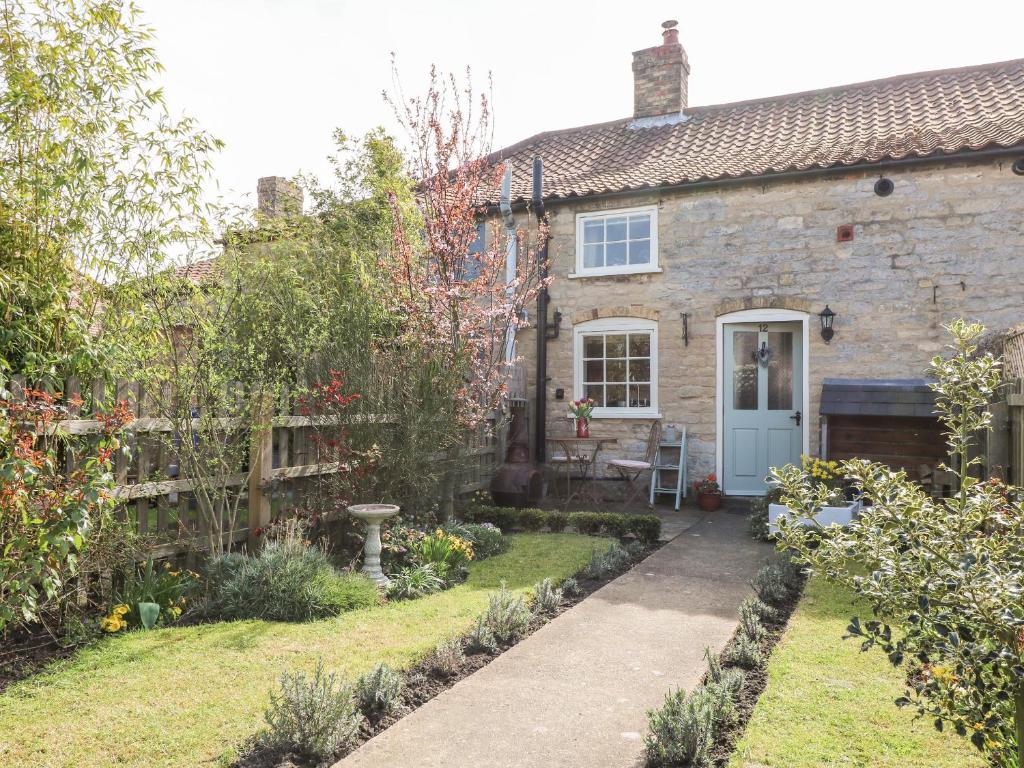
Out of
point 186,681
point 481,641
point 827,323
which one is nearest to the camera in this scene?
point 186,681

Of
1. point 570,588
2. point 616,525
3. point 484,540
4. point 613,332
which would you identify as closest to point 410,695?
point 570,588

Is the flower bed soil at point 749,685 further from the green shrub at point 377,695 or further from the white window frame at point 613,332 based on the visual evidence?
the white window frame at point 613,332

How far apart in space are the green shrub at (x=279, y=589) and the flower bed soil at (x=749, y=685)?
2.58 meters

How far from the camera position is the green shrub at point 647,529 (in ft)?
24.7

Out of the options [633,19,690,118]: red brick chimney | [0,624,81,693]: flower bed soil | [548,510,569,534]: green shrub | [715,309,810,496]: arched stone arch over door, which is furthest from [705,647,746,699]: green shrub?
[633,19,690,118]: red brick chimney

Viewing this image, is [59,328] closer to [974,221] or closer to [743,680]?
[743,680]

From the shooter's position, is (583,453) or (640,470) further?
(583,453)

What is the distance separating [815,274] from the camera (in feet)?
32.0

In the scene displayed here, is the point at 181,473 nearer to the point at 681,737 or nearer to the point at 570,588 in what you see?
the point at 570,588

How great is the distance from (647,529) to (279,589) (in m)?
4.16

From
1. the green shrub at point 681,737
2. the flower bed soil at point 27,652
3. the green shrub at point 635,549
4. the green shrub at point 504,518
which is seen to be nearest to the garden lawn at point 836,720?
the green shrub at point 681,737

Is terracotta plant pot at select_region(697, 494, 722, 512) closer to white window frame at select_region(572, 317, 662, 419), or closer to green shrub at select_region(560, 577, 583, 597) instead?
white window frame at select_region(572, 317, 662, 419)

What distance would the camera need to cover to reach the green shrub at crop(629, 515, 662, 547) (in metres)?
7.54

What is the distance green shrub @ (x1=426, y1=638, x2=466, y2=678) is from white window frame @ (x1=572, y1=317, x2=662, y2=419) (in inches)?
280
